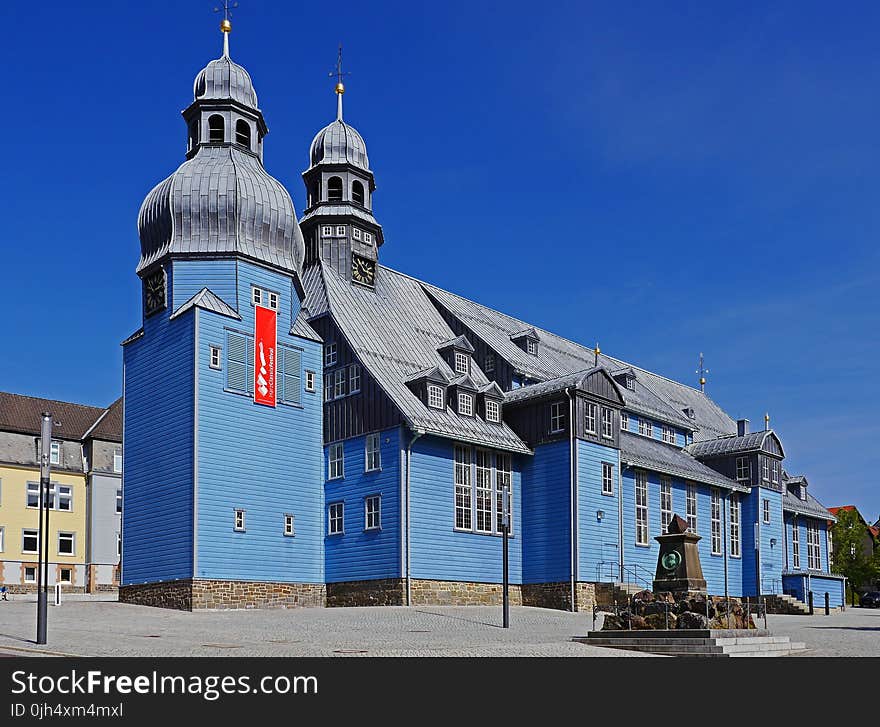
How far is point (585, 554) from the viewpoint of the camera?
42469 mm

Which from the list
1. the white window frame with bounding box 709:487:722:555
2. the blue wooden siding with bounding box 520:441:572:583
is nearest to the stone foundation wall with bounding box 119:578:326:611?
the blue wooden siding with bounding box 520:441:572:583

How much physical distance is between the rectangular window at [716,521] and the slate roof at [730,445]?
3.01 meters

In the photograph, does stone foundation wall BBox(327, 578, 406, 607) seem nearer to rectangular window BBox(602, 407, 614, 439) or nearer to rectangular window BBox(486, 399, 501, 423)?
rectangular window BBox(486, 399, 501, 423)

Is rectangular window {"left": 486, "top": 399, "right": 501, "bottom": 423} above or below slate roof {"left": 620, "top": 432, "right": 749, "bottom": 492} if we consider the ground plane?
above

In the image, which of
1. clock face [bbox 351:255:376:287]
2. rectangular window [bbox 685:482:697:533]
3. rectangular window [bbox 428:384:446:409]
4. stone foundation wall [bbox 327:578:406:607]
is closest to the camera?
stone foundation wall [bbox 327:578:406:607]

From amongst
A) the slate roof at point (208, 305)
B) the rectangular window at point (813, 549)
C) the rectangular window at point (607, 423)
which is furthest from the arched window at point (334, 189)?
the rectangular window at point (813, 549)

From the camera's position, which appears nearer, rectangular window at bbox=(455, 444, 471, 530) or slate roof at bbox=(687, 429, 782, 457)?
rectangular window at bbox=(455, 444, 471, 530)

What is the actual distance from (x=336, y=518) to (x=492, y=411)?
25.1ft

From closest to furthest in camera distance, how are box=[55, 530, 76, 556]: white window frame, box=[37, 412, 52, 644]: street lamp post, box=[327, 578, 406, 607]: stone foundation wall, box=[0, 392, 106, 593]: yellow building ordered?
box=[37, 412, 52, 644]: street lamp post < box=[327, 578, 406, 607]: stone foundation wall < box=[0, 392, 106, 593]: yellow building < box=[55, 530, 76, 556]: white window frame

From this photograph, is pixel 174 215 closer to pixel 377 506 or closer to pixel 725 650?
pixel 377 506

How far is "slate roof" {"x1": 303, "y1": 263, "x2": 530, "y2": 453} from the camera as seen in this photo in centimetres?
4128

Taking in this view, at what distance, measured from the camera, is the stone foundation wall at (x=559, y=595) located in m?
41.7

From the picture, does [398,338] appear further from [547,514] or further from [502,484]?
[547,514]

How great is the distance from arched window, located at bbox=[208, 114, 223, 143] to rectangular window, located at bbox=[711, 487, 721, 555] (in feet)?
94.5
